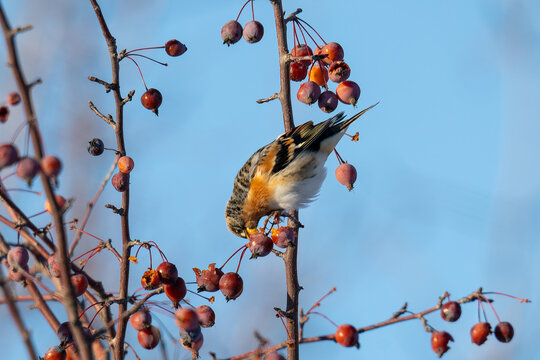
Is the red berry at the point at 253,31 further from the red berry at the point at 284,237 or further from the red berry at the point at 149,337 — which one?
the red berry at the point at 149,337

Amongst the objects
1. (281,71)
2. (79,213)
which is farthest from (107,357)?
(79,213)

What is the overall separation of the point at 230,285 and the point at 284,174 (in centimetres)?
202

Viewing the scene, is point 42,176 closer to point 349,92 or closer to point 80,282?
point 80,282

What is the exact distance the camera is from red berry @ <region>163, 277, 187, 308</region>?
2.80 meters

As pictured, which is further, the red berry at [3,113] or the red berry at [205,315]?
the red berry at [205,315]

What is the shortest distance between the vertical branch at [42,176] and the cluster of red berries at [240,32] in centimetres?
203

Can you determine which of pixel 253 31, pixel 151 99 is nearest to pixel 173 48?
pixel 151 99

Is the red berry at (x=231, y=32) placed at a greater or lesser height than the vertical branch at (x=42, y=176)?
greater

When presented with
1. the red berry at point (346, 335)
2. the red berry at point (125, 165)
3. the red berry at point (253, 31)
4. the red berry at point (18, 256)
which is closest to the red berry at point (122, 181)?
the red berry at point (125, 165)

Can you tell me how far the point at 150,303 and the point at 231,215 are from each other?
7.18 ft

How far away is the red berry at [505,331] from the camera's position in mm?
2674

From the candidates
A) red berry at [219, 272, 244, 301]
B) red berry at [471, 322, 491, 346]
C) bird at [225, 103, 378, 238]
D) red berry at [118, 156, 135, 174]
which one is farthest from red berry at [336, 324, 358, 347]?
bird at [225, 103, 378, 238]

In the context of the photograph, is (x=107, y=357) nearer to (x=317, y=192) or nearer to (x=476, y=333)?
(x=476, y=333)

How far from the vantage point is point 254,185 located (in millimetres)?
4988
